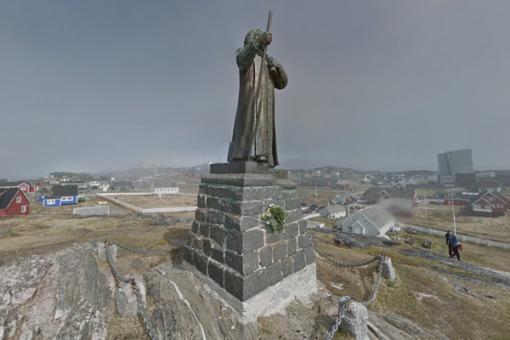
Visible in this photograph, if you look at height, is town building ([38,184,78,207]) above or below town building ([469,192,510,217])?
above

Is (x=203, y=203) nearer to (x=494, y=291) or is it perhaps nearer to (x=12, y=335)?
(x=12, y=335)

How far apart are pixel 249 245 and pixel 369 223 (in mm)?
39807

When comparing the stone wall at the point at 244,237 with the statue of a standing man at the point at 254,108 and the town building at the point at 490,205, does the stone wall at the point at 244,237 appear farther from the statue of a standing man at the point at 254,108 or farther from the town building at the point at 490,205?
the town building at the point at 490,205

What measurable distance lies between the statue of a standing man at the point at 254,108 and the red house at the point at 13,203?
4730 cm

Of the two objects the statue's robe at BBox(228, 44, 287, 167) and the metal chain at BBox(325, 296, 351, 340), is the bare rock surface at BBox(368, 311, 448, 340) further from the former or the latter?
the statue's robe at BBox(228, 44, 287, 167)

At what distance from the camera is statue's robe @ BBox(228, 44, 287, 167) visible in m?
5.00

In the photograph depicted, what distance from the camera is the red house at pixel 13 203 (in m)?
32.8

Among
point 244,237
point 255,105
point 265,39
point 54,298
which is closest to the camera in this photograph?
point 244,237

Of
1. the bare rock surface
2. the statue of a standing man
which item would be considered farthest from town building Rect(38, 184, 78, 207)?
the bare rock surface

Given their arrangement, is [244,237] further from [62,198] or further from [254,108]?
[62,198]

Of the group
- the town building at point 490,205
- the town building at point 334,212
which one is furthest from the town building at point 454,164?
the town building at point 334,212

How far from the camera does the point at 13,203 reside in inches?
1319

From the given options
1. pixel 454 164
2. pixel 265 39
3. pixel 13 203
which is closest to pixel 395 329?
pixel 265 39

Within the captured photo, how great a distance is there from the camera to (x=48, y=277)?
461 cm
